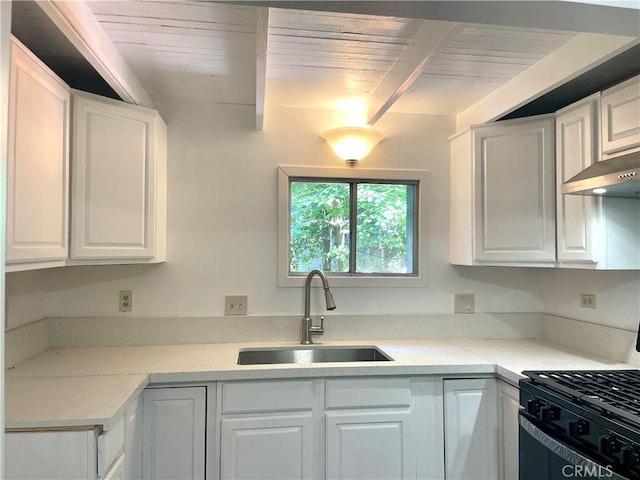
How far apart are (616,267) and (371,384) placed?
3.96 ft

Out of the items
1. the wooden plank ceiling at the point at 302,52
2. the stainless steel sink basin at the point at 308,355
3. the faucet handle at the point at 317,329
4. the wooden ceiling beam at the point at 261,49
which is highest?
the wooden plank ceiling at the point at 302,52

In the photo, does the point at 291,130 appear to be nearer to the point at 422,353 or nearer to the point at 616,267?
the point at 422,353

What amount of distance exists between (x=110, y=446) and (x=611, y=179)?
199 cm

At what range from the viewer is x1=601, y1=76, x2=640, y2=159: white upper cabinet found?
1587 mm

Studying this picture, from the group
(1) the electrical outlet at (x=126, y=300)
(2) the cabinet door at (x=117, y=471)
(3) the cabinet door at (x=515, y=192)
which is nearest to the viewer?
(2) the cabinet door at (x=117, y=471)

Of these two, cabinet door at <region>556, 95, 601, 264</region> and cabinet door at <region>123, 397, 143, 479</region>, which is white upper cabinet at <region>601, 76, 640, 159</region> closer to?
cabinet door at <region>556, 95, 601, 264</region>

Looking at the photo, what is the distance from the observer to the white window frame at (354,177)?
7.84 ft

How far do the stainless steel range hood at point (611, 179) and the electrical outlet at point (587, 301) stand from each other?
2.09 ft

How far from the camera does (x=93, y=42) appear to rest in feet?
4.87

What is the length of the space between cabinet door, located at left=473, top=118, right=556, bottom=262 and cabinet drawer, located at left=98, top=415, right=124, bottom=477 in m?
1.88

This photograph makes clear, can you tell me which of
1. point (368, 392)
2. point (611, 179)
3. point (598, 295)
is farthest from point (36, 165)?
point (598, 295)

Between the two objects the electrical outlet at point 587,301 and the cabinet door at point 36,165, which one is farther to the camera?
the electrical outlet at point 587,301

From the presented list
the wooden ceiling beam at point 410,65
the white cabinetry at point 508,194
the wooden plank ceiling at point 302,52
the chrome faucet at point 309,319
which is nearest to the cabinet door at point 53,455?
the chrome faucet at point 309,319

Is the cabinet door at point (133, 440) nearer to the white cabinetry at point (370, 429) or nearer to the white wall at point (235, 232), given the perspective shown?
the white wall at point (235, 232)
